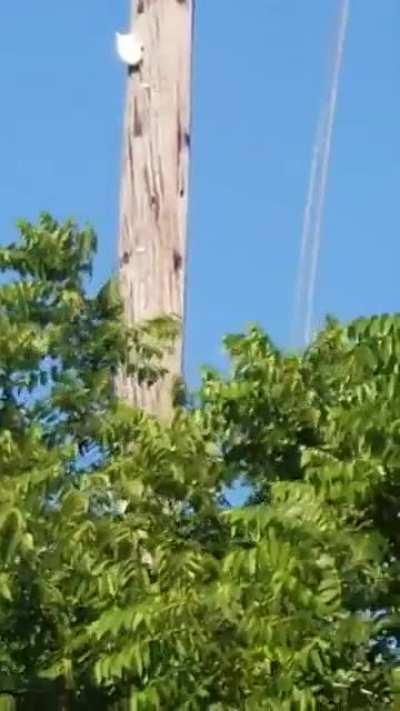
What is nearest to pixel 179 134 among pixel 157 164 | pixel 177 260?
pixel 157 164

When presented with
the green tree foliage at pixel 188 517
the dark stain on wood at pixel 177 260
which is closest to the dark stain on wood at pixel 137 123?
the dark stain on wood at pixel 177 260

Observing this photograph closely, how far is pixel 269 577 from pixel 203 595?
0.92ft

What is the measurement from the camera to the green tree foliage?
530 cm

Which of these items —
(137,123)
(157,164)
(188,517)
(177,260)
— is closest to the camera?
(188,517)

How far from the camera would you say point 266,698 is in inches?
206

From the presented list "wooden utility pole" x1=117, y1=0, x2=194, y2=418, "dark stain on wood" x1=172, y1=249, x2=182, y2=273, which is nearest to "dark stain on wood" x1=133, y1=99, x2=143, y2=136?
"wooden utility pole" x1=117, y1=0, x2=194, y2=418

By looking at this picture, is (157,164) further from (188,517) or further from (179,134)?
(188,517)

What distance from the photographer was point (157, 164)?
7969 mm

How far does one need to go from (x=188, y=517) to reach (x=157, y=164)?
7.07ft

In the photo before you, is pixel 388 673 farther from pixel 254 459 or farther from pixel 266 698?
pixel 254 459

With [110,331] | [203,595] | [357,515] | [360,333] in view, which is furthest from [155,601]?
[110,331]

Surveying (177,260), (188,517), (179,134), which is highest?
(179,134)

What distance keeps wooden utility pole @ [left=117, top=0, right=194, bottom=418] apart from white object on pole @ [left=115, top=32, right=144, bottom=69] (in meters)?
0.02

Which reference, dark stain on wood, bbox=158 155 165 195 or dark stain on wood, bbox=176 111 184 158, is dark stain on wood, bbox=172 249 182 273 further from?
dark stain on wood, bbox=176 111 184 158
